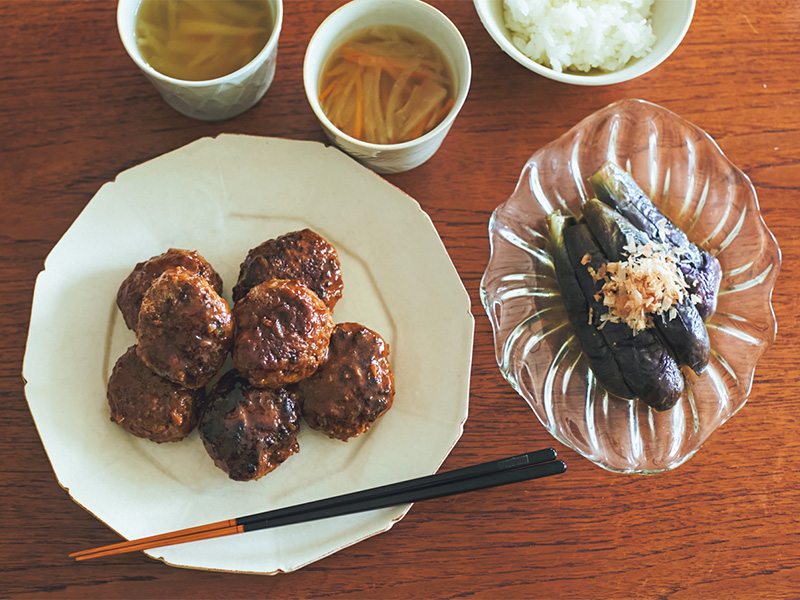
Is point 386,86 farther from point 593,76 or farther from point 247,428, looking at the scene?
point 247,428

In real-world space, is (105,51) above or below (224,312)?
above

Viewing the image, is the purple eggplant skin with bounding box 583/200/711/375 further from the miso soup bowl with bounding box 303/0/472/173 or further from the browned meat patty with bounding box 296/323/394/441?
the browned meat patty with bounding box 296/323/394/441

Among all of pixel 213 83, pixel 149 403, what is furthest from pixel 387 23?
pixel 149 403

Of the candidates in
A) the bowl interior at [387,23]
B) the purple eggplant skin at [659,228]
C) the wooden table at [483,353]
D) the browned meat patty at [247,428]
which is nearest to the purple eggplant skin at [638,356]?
the purple eggplant skin at [659,228]

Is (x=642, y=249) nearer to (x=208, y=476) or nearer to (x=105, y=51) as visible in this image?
(x=208, y=476)

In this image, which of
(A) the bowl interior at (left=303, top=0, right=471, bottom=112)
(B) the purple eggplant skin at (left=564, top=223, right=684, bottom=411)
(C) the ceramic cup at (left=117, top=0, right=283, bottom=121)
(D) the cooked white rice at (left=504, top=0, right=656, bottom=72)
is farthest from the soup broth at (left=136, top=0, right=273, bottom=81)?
(B) the purple eggplant skin at (left=564, top=223, right=684, bottom=411)

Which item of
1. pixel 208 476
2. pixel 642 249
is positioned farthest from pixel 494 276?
pixel 208 476
